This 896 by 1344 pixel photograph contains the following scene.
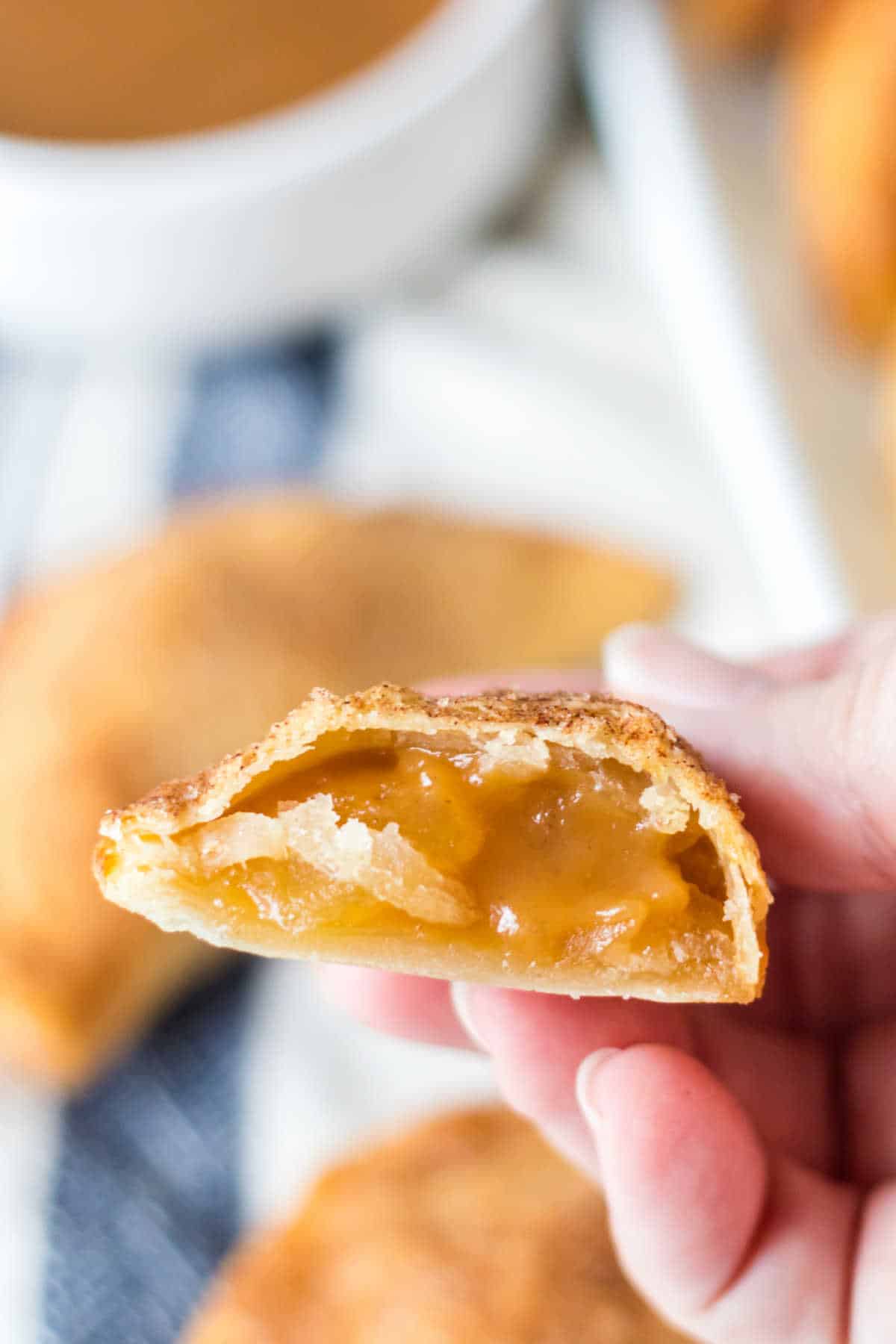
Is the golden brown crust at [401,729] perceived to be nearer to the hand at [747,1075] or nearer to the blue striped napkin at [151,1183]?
the hand at [747,1075]

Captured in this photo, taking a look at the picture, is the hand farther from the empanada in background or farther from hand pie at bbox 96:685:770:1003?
the empanada in background

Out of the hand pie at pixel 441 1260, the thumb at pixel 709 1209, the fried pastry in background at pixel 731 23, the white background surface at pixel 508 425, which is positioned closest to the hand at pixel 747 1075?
the thumb at pixel 709 1209

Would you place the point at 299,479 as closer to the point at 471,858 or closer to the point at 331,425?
the point at 331,425

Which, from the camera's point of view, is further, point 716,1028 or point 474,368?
point 474,368

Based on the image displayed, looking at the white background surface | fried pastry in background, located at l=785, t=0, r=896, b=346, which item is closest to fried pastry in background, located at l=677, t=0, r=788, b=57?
fried pastry in background, located at l=785, t=0, r=896, b=346

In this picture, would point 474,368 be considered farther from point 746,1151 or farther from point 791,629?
point 746,1151

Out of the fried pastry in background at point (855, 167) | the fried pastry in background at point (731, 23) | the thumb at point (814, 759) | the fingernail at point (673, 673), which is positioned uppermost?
the fried pastry in background at point (731, 23)

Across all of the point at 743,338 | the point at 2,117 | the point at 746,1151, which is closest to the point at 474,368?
the point at 743,338

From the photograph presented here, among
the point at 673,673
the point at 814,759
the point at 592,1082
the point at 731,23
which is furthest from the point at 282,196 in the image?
the point at 592,1082
